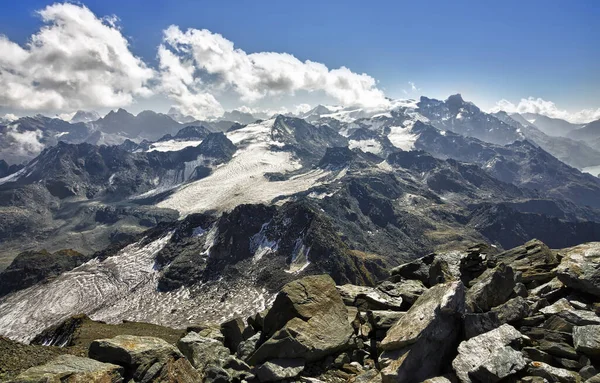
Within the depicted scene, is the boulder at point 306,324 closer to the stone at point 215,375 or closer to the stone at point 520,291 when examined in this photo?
the stone at point 215,375

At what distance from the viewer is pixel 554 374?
16.4 metres

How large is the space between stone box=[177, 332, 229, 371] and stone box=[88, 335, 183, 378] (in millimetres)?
2165

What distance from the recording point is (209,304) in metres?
176

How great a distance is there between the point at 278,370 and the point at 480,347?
11.7 meters

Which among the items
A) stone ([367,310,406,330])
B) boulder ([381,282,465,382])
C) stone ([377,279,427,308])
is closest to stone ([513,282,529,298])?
stone ([377,279,427,308])

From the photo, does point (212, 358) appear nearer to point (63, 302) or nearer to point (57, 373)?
point (57, 373)

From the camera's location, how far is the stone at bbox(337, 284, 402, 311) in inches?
1163

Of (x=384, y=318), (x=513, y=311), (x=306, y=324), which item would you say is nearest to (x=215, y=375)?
(x=306, y=324)

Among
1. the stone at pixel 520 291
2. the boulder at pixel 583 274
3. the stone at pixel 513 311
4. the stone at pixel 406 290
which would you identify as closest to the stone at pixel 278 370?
the stone at pixel 406 290

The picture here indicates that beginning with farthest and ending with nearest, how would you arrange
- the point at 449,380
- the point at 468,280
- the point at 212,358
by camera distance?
the point at 468,280 → the point at 212,358 → the point at 449,380

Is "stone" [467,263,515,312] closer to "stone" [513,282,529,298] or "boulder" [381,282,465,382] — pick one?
"stone" [513,282,529,298]

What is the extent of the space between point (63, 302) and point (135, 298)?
4103 cm

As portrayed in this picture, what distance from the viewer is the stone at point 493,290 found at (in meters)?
24.6

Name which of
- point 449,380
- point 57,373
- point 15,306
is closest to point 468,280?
point 449,380
